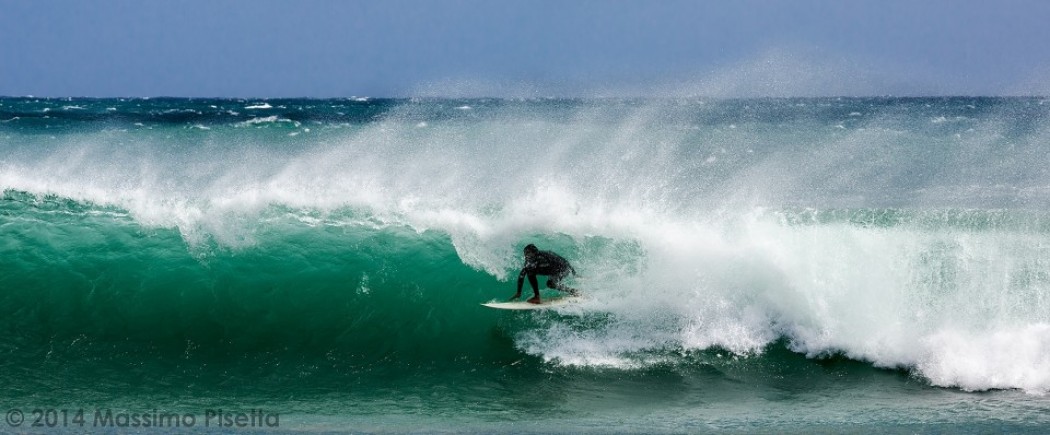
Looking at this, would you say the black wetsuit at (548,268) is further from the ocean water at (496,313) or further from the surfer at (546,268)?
the ocean water at (496,313)

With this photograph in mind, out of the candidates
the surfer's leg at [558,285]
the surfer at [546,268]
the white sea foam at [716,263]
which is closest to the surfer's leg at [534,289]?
the surfer at [546,268]

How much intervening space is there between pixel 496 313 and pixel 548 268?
0.86 m

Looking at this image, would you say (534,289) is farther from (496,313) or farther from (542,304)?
(496,313)

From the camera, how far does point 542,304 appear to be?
9.82 metres

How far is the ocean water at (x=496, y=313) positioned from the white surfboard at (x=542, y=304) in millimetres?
118

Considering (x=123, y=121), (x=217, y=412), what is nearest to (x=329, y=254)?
(x=217, y=412)

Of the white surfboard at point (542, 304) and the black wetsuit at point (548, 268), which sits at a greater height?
the black wetsuit at point (548, 268)

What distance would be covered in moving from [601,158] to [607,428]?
50.9 feet

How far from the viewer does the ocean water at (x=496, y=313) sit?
7.67m

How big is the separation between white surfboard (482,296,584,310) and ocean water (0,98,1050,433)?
4.6 inches

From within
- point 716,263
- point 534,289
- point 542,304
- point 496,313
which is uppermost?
point 716,263

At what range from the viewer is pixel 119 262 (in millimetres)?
11031

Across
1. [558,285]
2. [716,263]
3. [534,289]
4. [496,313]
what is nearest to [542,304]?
[534,289]

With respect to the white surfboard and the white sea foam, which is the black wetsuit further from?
the white sea foam
